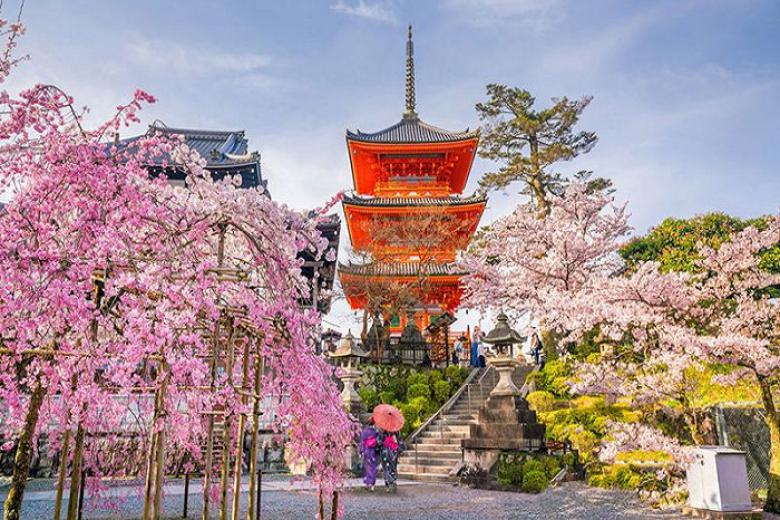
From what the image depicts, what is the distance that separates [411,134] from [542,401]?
2064 centimetres

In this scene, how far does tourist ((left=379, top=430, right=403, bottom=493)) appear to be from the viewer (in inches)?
449

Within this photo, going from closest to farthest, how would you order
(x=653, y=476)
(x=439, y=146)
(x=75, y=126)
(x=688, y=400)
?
1. (x=75, y=126)
2. (x=688, y=400)
3. (x=653, y=476)
4. (x=439, y=146)

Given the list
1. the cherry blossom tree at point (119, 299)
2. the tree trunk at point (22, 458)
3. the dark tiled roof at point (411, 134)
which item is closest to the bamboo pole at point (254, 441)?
the cherry blossom tree at point (119, 299)

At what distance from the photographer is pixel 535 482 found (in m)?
11.2

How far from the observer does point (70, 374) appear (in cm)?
426

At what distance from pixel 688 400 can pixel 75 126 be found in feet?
33.2

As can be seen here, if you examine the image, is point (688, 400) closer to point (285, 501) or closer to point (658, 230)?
point (285, 501)

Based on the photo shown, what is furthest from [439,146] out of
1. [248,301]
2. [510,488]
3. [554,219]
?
[248,301]

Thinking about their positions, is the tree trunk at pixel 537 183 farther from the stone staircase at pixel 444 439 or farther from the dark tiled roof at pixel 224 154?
the dark tiled roof at pixel 224 154

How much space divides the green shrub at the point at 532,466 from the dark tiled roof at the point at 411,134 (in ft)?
65.1

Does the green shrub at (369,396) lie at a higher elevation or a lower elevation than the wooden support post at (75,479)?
higher

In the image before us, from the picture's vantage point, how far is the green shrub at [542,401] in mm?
15391

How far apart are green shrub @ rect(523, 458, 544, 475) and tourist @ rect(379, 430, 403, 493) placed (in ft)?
9.76

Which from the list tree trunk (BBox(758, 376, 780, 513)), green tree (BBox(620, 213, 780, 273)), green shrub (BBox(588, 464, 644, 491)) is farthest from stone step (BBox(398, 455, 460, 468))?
green tree (BBox(620, 213, 780, 273))
